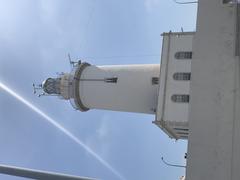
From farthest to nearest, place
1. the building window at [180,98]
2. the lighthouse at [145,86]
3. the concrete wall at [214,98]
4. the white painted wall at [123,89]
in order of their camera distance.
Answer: the white painted wall at [123,89], the lighthouse at [145,86], the building window at [180,98], the concrete wall at [214,98]

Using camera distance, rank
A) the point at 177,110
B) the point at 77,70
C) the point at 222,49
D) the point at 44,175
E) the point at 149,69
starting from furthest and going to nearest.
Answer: the point at 77,70
the point at 149,69
the point at 177,110
the point at 222,49
the point at 44,175

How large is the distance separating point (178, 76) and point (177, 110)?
262cm

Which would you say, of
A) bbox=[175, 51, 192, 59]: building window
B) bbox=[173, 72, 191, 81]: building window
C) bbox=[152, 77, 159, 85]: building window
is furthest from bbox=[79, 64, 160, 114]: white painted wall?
bbox=[175, 51, 192, 59]: building window

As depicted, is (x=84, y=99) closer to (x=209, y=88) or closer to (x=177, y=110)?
(x=177, y=110)

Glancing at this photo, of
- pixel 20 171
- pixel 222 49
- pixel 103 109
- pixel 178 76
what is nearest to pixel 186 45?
pixel 178 76

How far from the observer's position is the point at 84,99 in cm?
3931

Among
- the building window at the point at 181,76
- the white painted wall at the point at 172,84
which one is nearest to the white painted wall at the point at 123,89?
the white painted wall at the point at 172,84

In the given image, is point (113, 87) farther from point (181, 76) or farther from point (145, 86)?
point (181, 76)

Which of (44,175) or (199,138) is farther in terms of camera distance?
(199,138)

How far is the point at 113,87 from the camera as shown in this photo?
1480 inches

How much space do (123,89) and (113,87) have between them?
95cm

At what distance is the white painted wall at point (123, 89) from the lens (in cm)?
3622

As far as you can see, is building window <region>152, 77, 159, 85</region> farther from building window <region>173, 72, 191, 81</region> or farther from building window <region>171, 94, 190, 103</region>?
building window <region>171, 94, 190, 103</region>

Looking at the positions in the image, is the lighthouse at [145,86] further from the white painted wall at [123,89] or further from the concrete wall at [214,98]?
the concrete wall at [214,98]
